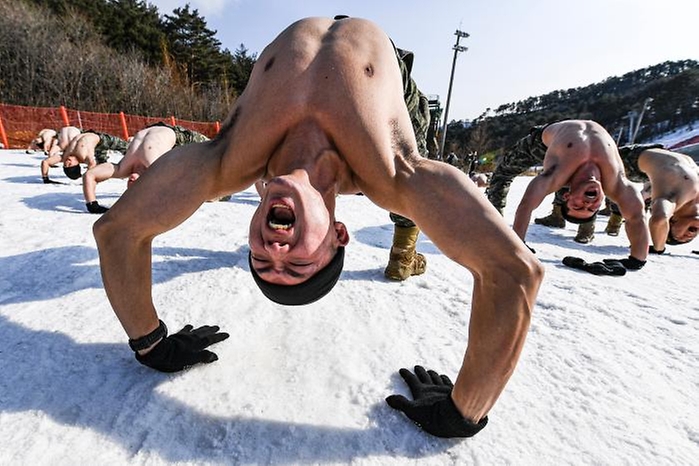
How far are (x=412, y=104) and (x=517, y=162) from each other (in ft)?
12.0

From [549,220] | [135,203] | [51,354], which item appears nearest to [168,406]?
[51,354]

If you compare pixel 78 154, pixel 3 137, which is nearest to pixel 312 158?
pixel 78 154

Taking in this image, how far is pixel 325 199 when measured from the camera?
1.06m

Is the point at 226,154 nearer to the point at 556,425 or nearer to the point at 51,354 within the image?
the point at 51,354

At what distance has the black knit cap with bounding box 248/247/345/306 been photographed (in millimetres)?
933

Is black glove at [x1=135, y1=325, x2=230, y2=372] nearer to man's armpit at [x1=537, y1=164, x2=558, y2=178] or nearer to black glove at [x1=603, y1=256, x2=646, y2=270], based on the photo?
man's armpit at [x1=537, y1=164, x2=558, y2=178]

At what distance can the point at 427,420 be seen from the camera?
1.19 meters

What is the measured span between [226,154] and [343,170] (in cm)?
45

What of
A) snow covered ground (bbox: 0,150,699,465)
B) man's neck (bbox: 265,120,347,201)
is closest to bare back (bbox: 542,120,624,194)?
snow covered ground (bbox: 0,150,699,465)

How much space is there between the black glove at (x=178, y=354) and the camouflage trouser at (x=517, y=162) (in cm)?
486

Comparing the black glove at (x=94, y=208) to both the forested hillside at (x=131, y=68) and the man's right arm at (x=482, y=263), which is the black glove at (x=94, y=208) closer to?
the man's right arm at (x=482, y=263)

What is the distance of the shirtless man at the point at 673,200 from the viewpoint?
378cm

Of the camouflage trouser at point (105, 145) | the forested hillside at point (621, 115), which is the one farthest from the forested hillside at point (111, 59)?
the forested hillside at point (621, 115)

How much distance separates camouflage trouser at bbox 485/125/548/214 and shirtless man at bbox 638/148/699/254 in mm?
1408
